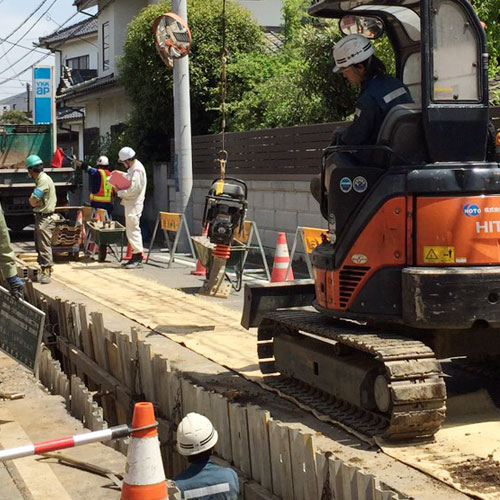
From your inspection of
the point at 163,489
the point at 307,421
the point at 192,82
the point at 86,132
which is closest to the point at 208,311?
the point at 307,421

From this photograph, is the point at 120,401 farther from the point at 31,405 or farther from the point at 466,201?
the point at 466,201

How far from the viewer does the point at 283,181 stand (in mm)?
18172

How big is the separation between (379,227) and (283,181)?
11.1 m

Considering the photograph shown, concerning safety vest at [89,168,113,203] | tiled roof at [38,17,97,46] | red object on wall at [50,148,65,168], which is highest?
tiled roof at [38,17,97,46]

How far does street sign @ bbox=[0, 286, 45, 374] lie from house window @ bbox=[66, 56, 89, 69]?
41978mm

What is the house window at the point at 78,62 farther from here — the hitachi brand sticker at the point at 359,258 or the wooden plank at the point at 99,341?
the hitachi brand sticker at the point at 359,258

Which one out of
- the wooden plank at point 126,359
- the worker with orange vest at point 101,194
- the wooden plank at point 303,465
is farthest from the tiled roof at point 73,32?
the wooden plank at point 303,465

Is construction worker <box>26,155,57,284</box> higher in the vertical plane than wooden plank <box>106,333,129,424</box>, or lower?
higher

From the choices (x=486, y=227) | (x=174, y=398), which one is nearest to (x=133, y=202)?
(x=174, y=398)

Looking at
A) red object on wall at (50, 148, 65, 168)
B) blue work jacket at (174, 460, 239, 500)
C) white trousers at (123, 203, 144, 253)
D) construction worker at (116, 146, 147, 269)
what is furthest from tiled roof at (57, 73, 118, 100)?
blue work jacket at (174, 460, 239, 500)

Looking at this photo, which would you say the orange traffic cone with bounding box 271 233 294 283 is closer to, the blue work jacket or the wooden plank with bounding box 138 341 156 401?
the wooden plank with bounding box 138 341 156 401

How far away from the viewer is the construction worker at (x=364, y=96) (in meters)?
7.32

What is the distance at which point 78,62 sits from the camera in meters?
50.6

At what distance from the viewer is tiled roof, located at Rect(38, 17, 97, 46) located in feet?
155
